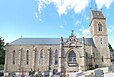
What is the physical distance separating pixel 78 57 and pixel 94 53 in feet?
19.2

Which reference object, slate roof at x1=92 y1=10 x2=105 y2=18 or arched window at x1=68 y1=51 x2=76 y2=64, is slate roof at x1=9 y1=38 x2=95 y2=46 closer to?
arched window at x1=68 y1=51 x2=76 y2=64

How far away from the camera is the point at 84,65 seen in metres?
48.7

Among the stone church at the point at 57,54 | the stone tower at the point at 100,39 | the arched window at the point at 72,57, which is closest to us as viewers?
the stone church at the point at 57,54

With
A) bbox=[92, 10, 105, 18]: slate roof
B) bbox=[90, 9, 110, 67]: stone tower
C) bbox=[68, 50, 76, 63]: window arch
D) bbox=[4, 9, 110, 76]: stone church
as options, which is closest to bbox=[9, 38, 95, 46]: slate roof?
bbox=[4, 9, 110, 76]: stone church

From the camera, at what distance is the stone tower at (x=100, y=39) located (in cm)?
5341

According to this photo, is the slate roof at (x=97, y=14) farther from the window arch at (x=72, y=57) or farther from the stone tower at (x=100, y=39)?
the window arch at (x=72, y=57)

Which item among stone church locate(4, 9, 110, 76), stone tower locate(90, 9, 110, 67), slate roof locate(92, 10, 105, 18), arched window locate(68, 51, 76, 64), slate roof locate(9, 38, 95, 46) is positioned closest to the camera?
stone church locate(4, 9, 110, 76)

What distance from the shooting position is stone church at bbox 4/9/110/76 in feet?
165

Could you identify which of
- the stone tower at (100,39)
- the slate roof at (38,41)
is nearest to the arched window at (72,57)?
the slate roof at (38,41)

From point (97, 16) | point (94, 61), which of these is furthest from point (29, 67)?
point (97, 16)

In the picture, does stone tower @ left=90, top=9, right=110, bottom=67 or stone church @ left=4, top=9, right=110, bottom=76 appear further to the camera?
stone tower @ left=90, top=9, right=110, bottom=67

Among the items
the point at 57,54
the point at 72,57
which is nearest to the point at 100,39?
the point at 72,57

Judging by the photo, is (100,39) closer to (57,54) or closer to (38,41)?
(57,54)

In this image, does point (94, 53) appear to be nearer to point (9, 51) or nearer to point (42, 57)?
point (42, 57)
